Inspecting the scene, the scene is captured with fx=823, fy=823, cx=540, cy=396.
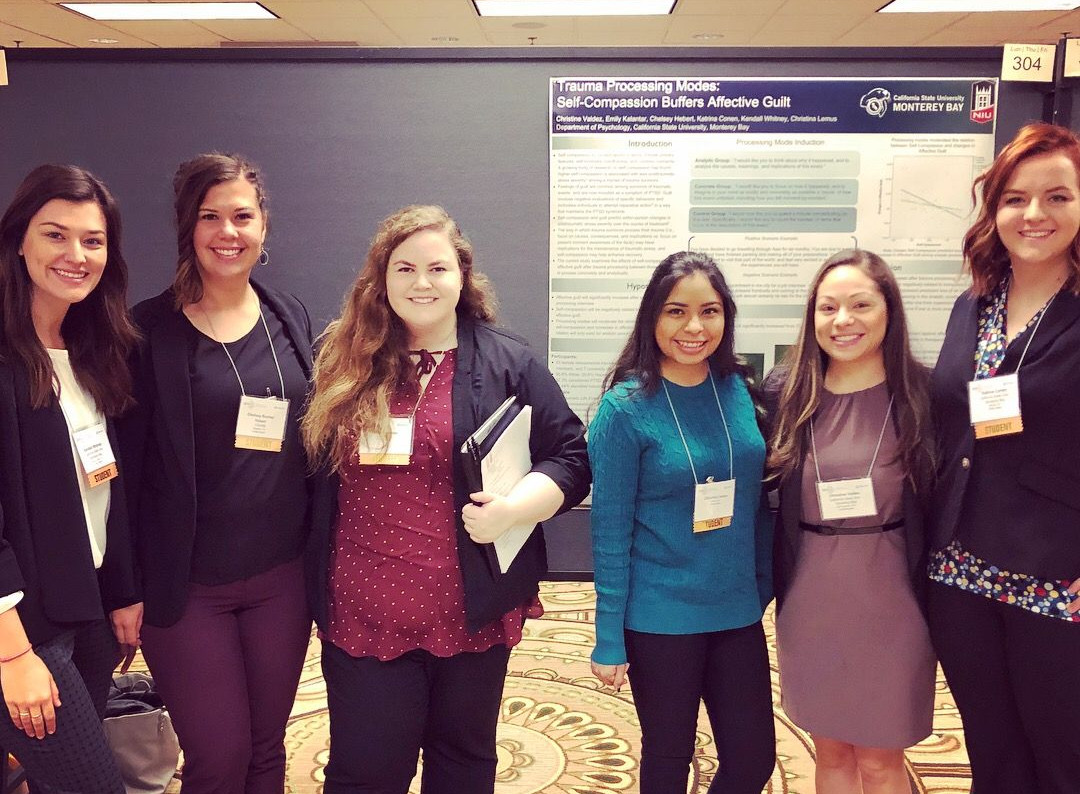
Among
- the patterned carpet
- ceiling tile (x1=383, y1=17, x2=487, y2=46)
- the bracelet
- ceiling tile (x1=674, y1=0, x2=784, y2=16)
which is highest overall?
ceiling tile (x1=383, y1=17, x2=487, y2=46)

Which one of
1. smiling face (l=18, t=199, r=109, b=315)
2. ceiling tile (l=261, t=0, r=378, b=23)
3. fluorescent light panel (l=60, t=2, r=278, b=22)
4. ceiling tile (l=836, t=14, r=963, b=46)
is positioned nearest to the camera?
smiling face (l=18, t=199, r=109, b=315)

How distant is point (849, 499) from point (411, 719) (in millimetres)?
993

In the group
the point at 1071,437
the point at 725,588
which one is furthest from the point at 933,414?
the point at 725,588

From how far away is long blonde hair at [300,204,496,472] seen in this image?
1.61 metres

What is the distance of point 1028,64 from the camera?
291 centimetres

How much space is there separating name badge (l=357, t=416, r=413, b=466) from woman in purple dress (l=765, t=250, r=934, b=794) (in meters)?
0.77

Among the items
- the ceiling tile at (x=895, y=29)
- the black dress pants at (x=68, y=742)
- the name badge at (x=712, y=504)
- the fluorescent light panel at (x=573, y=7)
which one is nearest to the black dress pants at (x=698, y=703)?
the name badge at (x=712, y=504)

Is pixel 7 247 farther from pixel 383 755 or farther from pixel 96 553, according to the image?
pixel 383 755

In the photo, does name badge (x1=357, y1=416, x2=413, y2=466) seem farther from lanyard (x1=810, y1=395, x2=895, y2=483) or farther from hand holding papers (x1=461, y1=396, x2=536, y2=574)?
lanyard (x1=810, y1=395, x2=895, y2=483)

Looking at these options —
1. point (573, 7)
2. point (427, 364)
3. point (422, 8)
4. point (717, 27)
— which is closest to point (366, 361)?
point (427, 364)

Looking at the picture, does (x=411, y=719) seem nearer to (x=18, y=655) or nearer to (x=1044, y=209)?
(x=18, y=655)

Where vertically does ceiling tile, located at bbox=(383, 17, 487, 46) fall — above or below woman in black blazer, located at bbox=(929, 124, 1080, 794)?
above

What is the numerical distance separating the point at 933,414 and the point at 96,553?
1.73 metres

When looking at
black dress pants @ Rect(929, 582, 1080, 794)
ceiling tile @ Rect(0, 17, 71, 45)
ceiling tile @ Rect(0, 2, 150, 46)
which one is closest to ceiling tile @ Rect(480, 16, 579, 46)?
ceiling tile @ Rect(0, 2, 150, 46)
